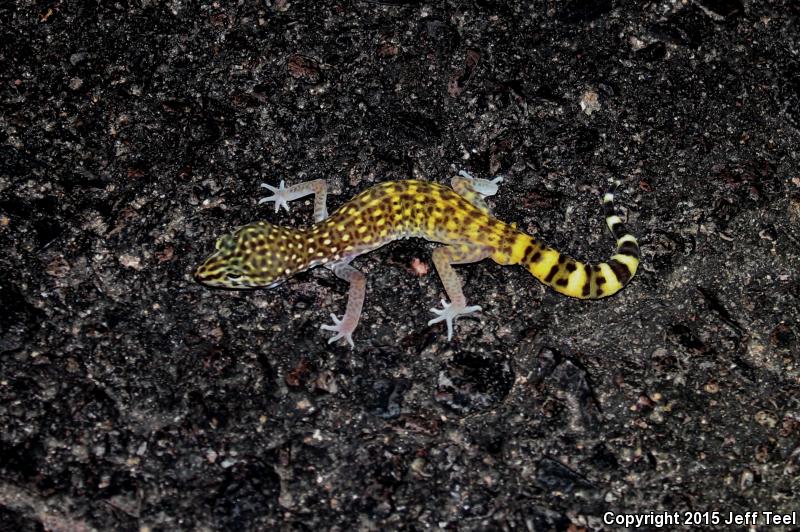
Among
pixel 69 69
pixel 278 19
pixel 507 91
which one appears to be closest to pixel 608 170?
pixel 507 91

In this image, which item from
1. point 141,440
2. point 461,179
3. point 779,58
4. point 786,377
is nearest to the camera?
point 141,440

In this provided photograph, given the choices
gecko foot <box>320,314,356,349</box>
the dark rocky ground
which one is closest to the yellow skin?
gecko foot <box>320,314,356,349</box>

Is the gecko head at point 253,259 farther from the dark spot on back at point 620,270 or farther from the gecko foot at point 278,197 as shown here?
the dark spot on back at point 620,270

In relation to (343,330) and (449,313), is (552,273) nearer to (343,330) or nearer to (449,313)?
(449,313)

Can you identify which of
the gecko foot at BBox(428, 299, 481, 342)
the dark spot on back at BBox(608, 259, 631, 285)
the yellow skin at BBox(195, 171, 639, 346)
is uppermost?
the yellow skin at BBox(195, 171, 639, 346)

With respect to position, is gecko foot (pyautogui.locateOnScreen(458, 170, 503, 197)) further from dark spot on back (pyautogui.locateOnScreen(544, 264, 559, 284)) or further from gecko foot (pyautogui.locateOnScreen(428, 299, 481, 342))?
gecko foot (pyautogui.locateOnScreen(428, 299, 481, 342))

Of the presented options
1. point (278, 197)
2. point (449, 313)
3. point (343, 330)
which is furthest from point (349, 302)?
point (278, 197)

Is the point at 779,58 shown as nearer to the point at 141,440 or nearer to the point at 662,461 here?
the point at 662,461

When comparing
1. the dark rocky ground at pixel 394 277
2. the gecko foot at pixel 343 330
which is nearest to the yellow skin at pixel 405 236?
the gecko foot at pixel 343 330
